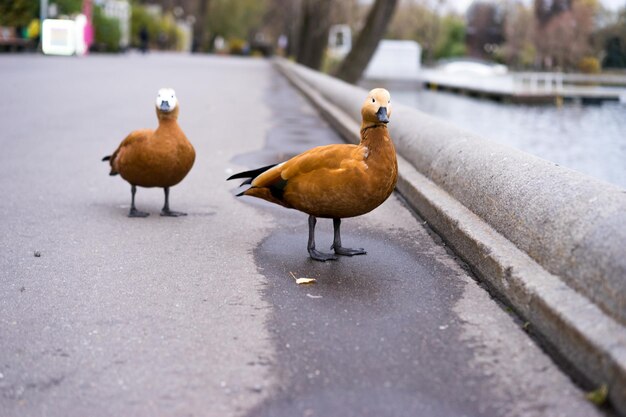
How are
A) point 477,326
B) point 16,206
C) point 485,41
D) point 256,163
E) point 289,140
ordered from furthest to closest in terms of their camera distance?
1. point 485,41
2. point 289,140
3. point 256,163
4. point 16,206
5. point 477,326

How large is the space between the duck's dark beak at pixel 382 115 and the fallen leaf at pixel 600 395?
2146 millimetres

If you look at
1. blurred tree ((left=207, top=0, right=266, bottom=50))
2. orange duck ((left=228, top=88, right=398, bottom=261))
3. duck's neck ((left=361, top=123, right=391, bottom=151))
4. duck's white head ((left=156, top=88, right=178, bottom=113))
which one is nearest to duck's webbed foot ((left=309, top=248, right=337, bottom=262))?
orange duck ((left=228, top=88, right=398, bottom=261))

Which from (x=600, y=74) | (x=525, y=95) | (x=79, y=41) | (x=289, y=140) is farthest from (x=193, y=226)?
(x=600, y=74)

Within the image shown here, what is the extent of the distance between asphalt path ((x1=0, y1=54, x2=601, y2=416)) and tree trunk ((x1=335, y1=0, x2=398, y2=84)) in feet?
→ 57.9

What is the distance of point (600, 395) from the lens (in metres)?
3.34

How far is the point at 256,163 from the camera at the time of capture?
995 centimetres

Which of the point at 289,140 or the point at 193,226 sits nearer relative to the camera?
the point at 193,226

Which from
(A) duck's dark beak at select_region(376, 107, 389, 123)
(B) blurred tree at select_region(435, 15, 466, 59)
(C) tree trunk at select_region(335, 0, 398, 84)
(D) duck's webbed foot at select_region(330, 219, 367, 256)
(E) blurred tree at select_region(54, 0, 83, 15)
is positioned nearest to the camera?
(A) duck's dark beak at select_region(376, 107, 389, 123)

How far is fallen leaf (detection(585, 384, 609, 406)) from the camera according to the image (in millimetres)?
3337

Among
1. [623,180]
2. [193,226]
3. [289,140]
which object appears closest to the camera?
[193,226]

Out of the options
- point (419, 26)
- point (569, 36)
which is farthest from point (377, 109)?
point (419, 26)

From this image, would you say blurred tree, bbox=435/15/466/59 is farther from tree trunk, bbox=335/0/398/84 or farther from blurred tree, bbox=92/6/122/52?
tree trunk, bbox=335/0/398/84

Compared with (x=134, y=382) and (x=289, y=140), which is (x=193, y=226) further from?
(x=289, y=140)

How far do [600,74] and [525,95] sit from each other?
9.04 m
